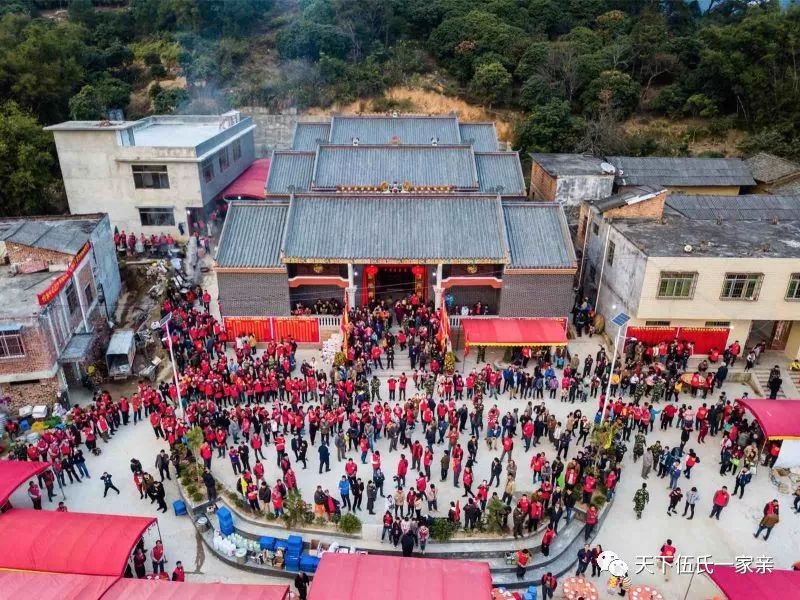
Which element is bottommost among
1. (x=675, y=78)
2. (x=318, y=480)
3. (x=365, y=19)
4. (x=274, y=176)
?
(x=318, y=480)

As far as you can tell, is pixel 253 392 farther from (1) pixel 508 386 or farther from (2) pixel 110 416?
(1) pixel 508 386

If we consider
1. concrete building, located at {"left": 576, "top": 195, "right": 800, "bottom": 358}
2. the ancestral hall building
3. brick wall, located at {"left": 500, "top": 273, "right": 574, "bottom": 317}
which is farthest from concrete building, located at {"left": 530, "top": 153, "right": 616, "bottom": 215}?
brick wall, located at {"left": 500, "top": 273, "right": 574, "bottom": 317}

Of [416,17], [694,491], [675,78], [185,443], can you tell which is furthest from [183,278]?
[675,78]

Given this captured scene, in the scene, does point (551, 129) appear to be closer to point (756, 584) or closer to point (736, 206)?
point (736, 206)

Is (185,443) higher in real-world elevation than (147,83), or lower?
lower

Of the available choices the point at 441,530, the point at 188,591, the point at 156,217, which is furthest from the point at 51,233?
the point at 441,530

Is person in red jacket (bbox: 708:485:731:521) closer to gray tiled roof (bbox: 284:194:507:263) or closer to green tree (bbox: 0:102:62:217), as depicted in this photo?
gray tiled roof (bbox: 284:194:507:263)
